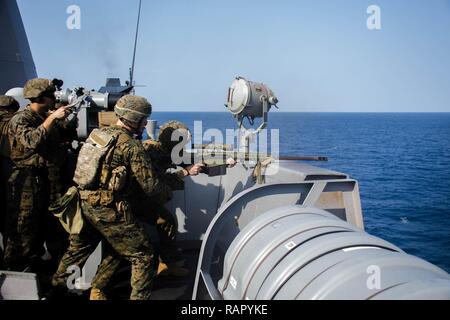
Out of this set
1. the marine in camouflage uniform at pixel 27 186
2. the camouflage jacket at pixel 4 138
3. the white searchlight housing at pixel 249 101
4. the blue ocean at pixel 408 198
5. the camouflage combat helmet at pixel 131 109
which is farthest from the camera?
the blue ocean at pixel 408 198

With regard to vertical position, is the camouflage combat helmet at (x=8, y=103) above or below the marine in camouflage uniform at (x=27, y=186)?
above

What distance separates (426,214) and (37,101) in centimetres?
Result: 2109

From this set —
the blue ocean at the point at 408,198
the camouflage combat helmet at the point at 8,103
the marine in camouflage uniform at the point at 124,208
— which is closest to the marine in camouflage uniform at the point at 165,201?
the marine in camouflage uniform at the point at 124,208

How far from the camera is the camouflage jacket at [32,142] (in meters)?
3.75

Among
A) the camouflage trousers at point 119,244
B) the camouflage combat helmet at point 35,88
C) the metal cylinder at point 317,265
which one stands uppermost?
the camouflage combat helmet at point 35,88

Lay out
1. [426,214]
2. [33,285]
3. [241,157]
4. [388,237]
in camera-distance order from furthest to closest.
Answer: [426,214], [388,237], [241,157], [33,285]

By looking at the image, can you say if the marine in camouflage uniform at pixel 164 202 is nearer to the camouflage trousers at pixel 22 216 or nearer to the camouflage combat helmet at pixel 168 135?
the camouflage combat helmet at pixel 168 135

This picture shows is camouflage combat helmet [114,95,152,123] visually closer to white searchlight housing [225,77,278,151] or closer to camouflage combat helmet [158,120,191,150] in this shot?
camouflage combat helmet [158,120,191,150]

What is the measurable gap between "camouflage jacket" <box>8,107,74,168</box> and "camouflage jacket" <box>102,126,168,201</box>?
0.82 meters

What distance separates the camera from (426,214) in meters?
20.6

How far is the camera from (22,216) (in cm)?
403

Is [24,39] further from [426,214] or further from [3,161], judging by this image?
[426,214]

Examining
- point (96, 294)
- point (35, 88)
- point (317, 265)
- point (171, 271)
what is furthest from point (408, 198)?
point (317, 265)
